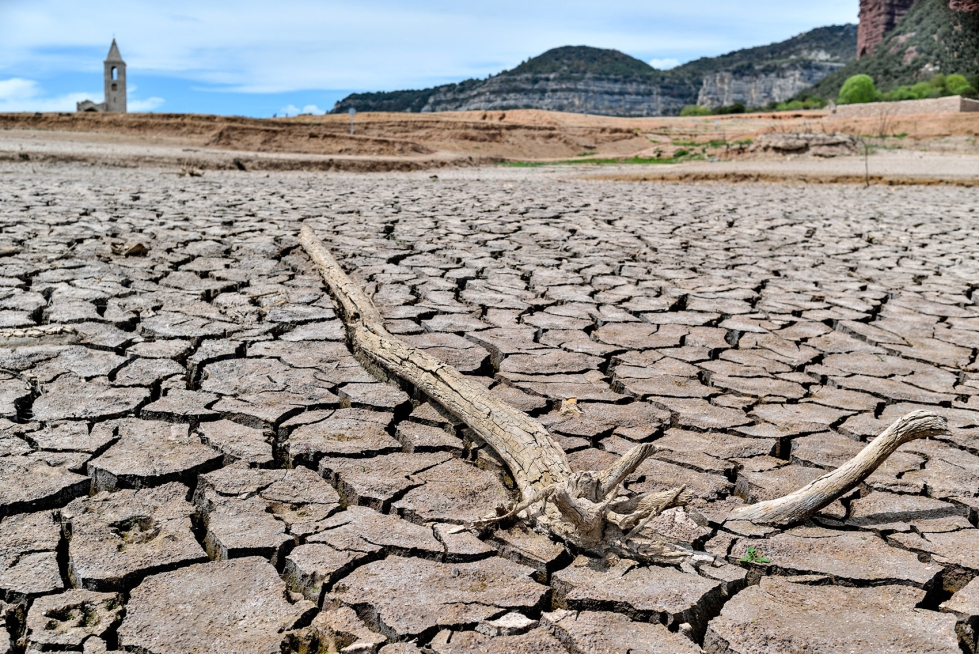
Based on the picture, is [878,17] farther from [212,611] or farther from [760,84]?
[212,611]

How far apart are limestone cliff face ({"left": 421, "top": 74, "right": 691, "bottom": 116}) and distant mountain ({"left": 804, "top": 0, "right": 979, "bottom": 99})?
3095 cm

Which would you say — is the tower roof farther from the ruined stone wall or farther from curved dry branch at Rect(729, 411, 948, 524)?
curved dry branch at Rect(729, 411, 948, 524)

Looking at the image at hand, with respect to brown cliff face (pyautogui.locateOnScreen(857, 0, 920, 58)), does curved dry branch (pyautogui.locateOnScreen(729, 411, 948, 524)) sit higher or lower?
lower

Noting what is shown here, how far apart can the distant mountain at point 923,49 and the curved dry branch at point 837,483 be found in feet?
196

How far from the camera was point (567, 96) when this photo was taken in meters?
98.9

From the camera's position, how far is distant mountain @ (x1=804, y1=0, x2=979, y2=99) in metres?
55.6

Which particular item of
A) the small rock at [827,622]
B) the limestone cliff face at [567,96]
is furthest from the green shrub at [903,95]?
the limestone cliff face at [567,96]

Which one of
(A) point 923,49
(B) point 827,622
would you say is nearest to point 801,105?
(A) point 923,49


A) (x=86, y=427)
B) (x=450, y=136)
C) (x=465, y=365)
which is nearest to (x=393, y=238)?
(x=465, y=365)

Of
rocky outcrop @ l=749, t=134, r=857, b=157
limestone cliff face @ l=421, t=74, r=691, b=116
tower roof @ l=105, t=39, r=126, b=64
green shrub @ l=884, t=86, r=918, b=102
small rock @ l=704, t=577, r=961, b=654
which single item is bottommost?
small rock @ l=704, t=577, r=961, b=654

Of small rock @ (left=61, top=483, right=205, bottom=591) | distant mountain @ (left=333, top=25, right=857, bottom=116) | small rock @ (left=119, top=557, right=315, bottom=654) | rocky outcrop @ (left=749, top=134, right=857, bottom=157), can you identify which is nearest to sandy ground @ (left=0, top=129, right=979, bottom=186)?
rocky outcrop @ (left=749, top=134, right=857, bottom=157)

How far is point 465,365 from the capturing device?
2.98 meters

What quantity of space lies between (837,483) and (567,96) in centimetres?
10144

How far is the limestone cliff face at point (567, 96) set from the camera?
9762 cm
